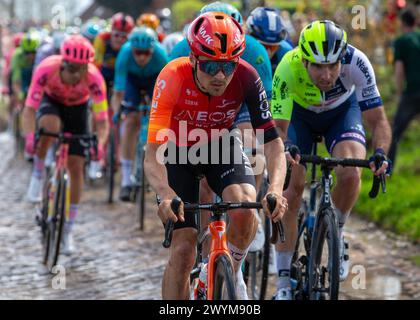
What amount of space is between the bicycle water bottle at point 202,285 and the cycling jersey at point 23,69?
10.0m

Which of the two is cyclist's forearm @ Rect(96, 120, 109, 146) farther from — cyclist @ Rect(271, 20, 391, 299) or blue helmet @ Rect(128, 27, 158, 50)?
cyclist @ Rect(271, 20, 391, 299)

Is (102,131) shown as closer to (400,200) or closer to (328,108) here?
(328,108)

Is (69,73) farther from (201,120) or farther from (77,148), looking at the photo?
(201,120)

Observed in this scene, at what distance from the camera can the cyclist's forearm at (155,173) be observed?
16.8 feet

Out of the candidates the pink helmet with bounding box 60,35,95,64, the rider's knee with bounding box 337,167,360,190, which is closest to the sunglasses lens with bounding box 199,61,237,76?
the rider's knee with bounding box 337,167,360,190

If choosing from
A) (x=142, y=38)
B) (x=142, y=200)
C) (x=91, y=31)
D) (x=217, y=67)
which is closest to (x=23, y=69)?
(x=91, y=31)

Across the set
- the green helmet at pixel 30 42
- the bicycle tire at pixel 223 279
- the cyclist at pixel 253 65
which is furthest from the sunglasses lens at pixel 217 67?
the green helmet at pixel 30 42

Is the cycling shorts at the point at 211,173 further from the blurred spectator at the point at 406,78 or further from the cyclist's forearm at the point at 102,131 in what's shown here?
the blurred spectator at the point at 406,78

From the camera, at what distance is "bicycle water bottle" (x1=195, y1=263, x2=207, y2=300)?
17.6ft
